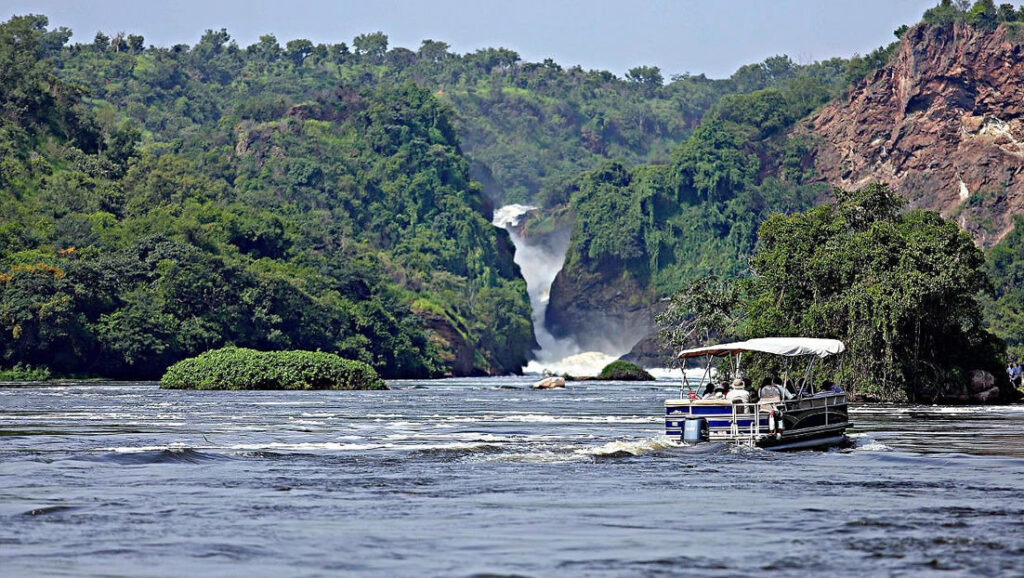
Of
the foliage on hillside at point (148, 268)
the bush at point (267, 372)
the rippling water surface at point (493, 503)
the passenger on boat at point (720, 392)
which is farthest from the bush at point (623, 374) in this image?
the passenger on boat at point (720, 392)

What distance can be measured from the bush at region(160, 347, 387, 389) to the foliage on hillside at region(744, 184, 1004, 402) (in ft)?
102

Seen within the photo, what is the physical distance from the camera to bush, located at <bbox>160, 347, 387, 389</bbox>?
98.8 m

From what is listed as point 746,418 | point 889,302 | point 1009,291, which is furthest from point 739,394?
point 1009,291

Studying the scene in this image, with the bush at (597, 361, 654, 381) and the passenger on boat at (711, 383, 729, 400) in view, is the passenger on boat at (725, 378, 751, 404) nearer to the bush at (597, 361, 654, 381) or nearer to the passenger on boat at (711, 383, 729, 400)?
the passenger on boat at (711, 383, 729, 400)

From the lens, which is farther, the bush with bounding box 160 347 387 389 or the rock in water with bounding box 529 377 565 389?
the rock in water with bounding box 529 377 565 389

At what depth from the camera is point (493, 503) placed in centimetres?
2686

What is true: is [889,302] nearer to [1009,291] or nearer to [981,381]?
[981,381]

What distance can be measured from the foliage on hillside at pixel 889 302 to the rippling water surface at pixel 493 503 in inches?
908

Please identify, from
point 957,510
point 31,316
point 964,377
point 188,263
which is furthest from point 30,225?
point 957,510

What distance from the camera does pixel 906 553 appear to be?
21.0 meters

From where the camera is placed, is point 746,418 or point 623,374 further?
point 623,374

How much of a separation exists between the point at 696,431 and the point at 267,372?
6263 cm

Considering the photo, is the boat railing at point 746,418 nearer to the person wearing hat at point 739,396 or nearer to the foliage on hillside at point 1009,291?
the person wearing hat at point 739,396

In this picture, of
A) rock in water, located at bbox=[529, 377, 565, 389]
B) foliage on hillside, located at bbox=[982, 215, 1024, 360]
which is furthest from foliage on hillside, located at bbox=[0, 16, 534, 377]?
foliage on hillside, located at bbox=[982, 215, 1024, 360]
